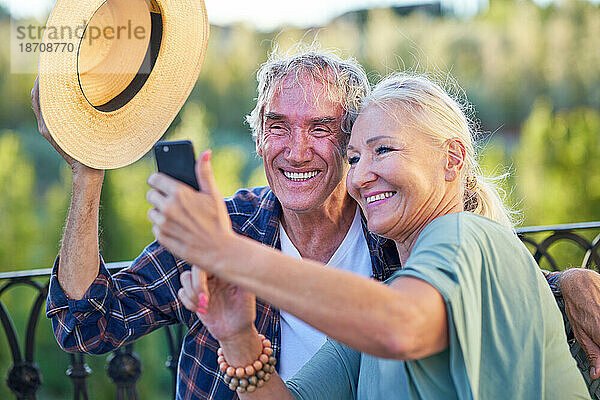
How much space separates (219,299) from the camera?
1.29m

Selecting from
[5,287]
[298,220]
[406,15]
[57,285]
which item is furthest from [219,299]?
[406,15]

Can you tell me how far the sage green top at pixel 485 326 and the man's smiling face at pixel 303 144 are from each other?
72cm

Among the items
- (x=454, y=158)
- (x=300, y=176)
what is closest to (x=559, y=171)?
(x=300, y=176)

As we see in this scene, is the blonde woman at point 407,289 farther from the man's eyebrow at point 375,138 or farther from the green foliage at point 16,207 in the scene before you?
the green foliage at point 16,207

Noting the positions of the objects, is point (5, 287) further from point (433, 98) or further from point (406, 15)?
point (406, 15)

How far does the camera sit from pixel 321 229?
216cm

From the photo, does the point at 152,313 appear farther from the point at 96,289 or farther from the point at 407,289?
the point at 407,289

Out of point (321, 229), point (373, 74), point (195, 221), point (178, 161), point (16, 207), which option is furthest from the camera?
point (16, 207)

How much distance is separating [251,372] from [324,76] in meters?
0.97

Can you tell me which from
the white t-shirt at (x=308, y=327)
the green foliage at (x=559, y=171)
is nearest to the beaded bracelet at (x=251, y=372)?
the white t-shirt at (x=308, y=327)

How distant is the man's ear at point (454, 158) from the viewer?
5.20ft

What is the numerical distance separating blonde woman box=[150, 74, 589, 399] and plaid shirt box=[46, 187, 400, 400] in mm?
383

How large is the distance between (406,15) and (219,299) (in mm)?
4420

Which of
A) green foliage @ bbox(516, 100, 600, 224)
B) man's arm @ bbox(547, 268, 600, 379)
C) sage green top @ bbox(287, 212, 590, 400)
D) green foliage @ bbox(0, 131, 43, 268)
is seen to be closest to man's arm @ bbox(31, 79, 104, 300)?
sage green top @ bbox(287, 212, 590, 400)
